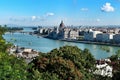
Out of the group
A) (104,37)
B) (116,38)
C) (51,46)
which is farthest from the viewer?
(104,37)

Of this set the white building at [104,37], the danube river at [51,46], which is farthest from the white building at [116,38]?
the danube river at [51,46]

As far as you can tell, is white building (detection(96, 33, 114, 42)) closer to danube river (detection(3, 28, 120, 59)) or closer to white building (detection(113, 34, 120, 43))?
white building (detection(113, 34, 120, 43))

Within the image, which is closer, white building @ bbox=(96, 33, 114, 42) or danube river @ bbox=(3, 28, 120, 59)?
danube river @ bbox=(3, 28, 120, 59)

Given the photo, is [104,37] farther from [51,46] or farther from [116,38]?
[51,46]

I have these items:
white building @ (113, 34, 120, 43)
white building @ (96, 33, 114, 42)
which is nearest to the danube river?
white building @ (113, 34, 120, 43)

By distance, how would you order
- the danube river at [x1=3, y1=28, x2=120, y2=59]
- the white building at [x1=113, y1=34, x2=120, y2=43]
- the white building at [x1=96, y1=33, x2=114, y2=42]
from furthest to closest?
the white building at [x1=96, y1=33, x2=114, y2=42]
the white building at [x1=113, y1=34, x2=120, y2=43]
the danube river at [x1=3, y1=28, x2=120, y2=59]

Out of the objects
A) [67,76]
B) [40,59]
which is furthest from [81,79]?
[40,59]

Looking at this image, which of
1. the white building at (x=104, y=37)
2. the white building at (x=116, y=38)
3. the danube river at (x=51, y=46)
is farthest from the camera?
the white building at (x=104, y=37)

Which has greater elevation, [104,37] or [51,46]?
[104,37]

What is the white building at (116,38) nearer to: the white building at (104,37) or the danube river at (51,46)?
the white building at (104,37)

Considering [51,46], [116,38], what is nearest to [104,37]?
[116,38]

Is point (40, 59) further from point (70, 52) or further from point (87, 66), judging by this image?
point (87, 66)
